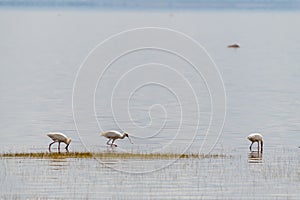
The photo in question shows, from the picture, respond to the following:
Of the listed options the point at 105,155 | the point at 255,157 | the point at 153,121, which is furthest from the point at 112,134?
the point at 153,121

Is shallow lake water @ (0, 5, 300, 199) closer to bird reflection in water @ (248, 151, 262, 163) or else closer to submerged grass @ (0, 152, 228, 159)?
bird reflection in water @ (248, 151, 262, 163)

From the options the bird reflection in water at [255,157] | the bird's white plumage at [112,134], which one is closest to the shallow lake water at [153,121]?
the bird reflection in water at [255,157]

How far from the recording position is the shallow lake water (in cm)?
2397

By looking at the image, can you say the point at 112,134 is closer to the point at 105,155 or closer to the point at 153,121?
the point at 105,155

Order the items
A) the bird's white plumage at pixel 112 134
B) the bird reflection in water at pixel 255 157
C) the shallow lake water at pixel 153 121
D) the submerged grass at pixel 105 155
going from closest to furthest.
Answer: the shallow lake water at pixel 153 121
the submerged grass at pixel 105 155
the bird reflection in water at pixel 255 157
the bird's white plumage at pixel 112 134

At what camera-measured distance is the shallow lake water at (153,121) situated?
2397 cm

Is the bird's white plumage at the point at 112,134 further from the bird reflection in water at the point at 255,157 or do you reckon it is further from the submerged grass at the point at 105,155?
the bird reflection in water at the point at 255,157

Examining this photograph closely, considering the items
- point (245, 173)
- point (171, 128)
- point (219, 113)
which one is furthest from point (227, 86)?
point (245, 173)

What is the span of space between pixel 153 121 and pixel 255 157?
1046cm

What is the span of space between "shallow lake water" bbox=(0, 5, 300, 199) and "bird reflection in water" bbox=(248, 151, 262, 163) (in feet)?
0.26

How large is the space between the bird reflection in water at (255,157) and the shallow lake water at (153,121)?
0.26ft

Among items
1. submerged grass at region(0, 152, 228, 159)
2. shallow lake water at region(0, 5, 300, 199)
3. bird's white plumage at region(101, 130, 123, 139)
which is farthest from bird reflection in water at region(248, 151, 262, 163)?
bird's white plumage at region(101, 130, 123, 139)

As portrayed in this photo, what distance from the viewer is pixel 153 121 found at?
39.4 meters

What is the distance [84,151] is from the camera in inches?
1193
